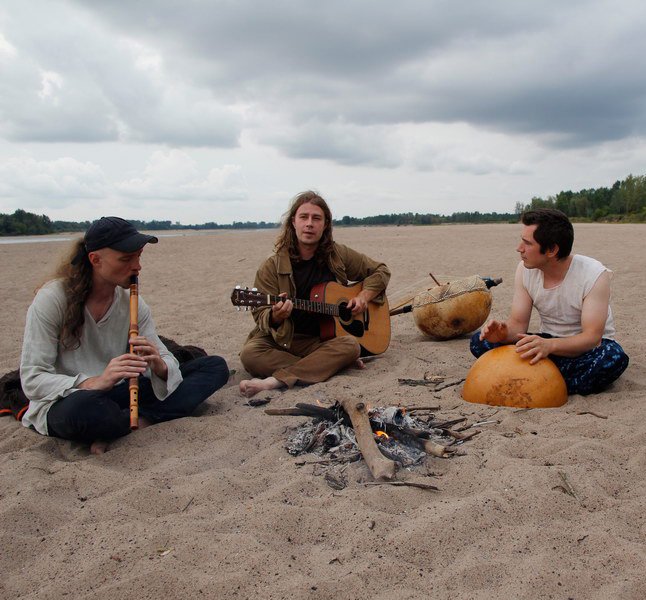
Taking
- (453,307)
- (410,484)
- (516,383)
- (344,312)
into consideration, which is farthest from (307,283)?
(410,484)

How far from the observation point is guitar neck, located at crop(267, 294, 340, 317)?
4645 mm

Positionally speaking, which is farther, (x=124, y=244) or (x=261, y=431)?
(x=261, y=431)

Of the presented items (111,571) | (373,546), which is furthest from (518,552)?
(111,571)

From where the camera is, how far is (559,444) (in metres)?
3.17

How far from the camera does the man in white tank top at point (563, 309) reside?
3.88 meters

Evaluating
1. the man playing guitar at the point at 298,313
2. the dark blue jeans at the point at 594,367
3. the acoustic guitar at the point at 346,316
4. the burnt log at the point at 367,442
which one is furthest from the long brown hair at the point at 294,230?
the dark blue jeans at the point at 594,367

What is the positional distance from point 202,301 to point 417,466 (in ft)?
21.6

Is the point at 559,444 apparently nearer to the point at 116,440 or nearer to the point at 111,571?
the point at 111,571

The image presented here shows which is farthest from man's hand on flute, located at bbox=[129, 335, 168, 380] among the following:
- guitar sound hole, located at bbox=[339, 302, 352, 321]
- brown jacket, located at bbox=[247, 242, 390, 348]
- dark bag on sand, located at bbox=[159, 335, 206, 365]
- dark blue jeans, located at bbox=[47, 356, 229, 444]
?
guitar sound hole, located at bbox=[339, 302, 352, 321]

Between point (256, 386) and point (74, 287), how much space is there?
1586 millimetres

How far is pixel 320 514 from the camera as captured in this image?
2596 millimetres

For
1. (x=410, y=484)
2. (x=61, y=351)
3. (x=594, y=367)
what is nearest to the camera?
(x=410, y=484)

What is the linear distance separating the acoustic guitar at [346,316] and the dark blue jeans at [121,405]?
2.74 feet

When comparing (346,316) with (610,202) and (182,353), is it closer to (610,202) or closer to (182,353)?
(182,353)
